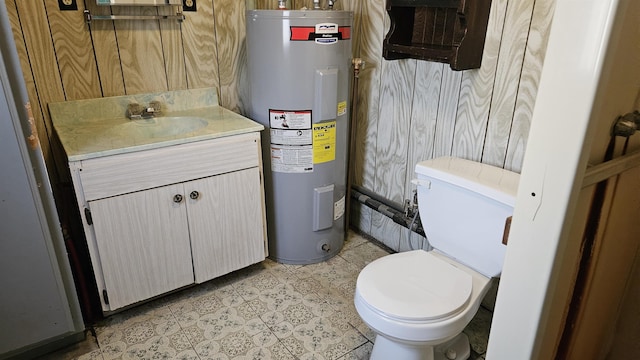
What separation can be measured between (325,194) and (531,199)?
4.92 feet

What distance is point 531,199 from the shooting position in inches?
30.3

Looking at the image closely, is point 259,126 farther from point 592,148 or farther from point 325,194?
point 592,148

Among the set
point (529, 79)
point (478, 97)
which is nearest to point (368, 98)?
point (478, 97)

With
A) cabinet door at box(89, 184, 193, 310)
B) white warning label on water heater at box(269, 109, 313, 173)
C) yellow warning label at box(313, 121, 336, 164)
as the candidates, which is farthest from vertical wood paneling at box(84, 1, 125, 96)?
yellow warning label at box(313, 121, 336, 164)

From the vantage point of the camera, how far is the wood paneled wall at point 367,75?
167cm

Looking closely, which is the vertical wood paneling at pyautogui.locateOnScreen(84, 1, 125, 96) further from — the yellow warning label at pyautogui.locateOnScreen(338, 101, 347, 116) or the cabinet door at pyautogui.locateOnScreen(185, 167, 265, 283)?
the yellow warning label at pyautogui.locateOnScreen(338, 101, 347, 116)

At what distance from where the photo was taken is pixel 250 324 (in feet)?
6.23

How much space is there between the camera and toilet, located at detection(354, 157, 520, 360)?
1399mm

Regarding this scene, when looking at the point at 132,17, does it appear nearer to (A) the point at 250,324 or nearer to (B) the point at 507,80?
(A) the point at 250,324

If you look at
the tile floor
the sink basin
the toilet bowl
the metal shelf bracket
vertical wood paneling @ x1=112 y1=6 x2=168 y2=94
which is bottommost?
the tile floor

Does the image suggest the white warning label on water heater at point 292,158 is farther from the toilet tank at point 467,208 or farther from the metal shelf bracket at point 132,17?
the metal shelf bracket at point 132,17

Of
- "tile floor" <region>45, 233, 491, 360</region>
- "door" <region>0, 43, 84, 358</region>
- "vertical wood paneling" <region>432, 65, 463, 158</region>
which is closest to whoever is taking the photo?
"door" <region>0, 43, 84, 358</region>

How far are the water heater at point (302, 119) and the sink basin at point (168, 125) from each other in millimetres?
292

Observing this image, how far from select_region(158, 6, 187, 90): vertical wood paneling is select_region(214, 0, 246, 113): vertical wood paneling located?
0.20 m
